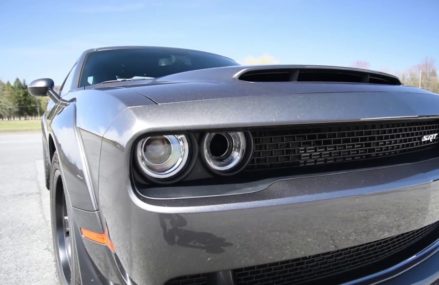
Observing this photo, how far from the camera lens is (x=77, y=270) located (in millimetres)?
1422

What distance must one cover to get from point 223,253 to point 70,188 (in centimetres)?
77

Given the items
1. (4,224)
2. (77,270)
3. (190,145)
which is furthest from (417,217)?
(4,224)

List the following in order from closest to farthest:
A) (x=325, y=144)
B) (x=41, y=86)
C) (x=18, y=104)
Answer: (x=325, y=144), (x=41, y=86), (x=18, y=104)

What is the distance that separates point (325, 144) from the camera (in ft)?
4.47

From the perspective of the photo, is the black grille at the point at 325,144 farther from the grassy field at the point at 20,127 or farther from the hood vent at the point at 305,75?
the grassy field at the point at 20,127

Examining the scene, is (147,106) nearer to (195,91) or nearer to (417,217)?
(195,91)

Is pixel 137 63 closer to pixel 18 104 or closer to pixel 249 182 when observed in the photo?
pixel 249 182

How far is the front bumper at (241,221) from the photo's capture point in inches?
41.9

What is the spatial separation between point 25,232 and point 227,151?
8.90 feet

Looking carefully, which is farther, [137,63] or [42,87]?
[42,87]

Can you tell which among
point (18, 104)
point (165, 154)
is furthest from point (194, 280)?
point (18, 104)

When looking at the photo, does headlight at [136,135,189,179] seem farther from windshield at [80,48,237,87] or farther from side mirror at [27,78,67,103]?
side mirror at [27,78,67,103]

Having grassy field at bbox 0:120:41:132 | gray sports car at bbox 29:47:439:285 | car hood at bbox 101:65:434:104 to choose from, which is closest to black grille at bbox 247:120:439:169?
gray sports car at bbox 29:47:439:285

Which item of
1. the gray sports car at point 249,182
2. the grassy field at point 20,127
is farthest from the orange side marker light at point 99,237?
the grassy field at point 20,127
